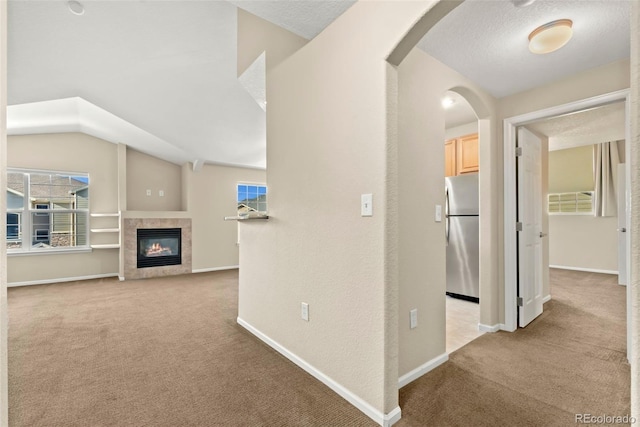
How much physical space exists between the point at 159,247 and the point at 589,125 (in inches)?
278

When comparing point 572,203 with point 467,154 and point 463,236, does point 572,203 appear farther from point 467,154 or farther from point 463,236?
point 463,236

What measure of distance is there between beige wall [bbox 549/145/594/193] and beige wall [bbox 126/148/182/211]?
8189mm

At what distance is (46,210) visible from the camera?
208 inches

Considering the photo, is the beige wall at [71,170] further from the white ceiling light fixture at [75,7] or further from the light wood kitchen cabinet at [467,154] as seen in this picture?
the light wood kitchen cabinet at [467,154]

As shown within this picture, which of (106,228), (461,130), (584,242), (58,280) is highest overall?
(461,130)

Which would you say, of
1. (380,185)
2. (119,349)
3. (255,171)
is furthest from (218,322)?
(255,171)

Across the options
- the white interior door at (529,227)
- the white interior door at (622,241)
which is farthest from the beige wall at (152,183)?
the white interior door at (622,241)

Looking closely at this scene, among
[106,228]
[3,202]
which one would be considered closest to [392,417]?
[3,202]

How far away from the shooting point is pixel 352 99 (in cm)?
175

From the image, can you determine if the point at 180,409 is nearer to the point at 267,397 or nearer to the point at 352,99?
the point at 267,397

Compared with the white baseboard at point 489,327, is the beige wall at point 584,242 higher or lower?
higher

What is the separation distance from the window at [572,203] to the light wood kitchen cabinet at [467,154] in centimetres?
381

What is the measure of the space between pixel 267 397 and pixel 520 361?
1900 millimetres

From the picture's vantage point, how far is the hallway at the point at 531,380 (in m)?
1.65
